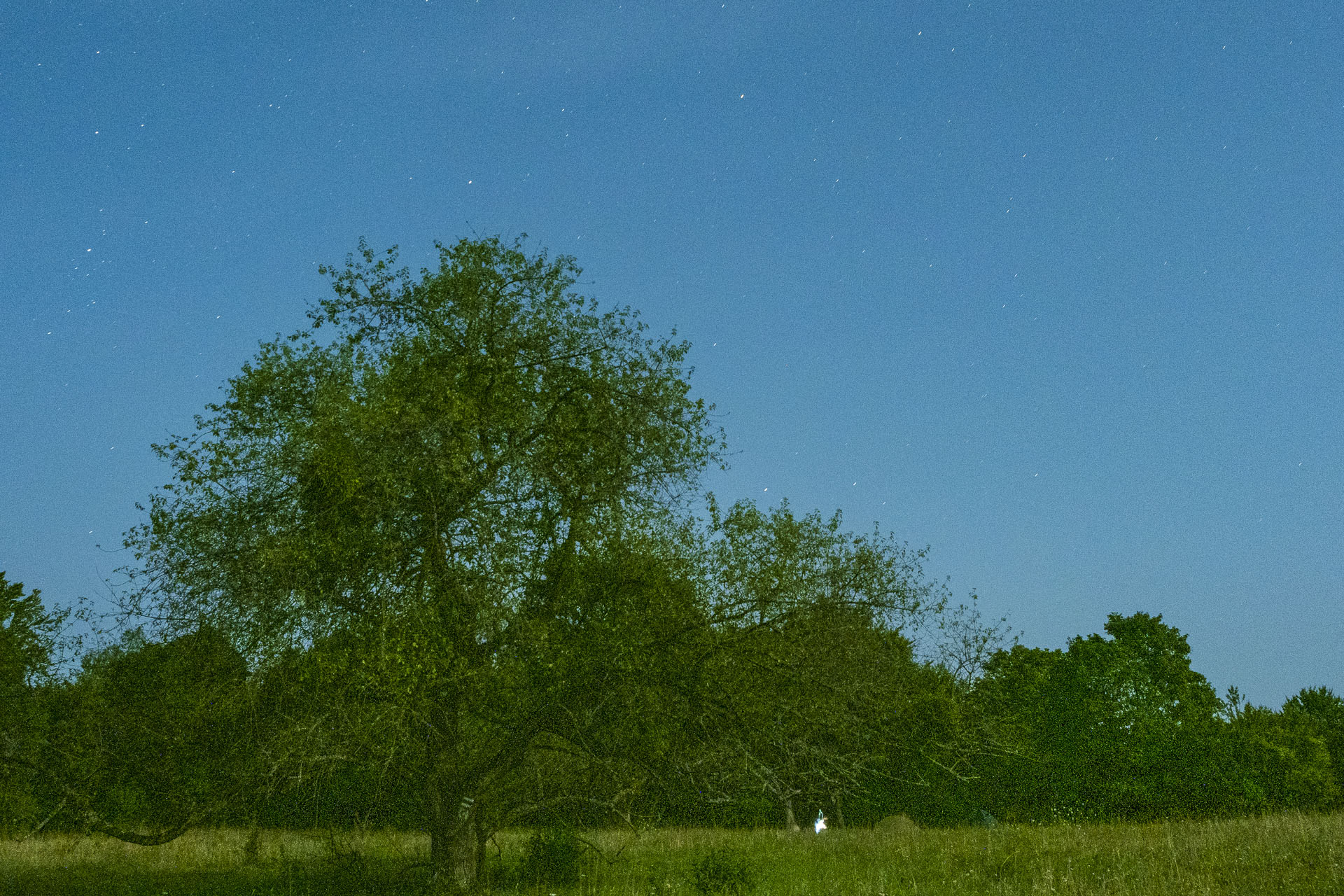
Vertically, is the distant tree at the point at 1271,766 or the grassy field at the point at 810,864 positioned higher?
the grassy field at the point at 810,864

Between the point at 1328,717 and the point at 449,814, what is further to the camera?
the point at 1328,717

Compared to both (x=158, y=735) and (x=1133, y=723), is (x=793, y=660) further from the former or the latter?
(x=1133, y=723)

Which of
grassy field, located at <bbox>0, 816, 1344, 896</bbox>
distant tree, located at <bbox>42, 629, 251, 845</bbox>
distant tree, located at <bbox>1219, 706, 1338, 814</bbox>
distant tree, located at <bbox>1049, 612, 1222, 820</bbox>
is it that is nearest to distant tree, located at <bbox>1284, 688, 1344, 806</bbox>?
distant tree, located at <bbox>1219, 706, 1338, 814</bbox>

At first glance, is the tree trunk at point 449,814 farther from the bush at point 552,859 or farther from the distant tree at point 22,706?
the distant tree at point 22,706

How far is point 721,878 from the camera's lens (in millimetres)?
16891

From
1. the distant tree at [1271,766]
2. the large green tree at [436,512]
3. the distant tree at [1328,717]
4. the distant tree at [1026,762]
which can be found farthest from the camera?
the distant tree at [1328,717]

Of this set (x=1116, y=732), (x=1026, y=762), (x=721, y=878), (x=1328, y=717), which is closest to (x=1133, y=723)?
(x=1116, y=732)

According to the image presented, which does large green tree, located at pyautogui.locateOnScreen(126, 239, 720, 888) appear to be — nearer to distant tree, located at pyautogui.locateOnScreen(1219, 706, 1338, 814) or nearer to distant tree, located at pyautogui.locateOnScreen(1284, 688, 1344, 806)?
distant tree, located at pyautogui.locateOnScreen(1219, 706, 1338, 814)

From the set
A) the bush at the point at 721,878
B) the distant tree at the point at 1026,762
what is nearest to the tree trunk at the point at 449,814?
the bush at the point at 721,878

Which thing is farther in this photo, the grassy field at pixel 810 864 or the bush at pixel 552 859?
the bush at pixel 552 859

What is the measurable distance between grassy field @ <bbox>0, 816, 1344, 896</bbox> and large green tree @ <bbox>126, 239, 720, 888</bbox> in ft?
9.72

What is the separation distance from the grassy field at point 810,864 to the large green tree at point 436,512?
2962mm

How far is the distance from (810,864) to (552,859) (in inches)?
273

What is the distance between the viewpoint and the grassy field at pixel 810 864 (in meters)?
16.5
